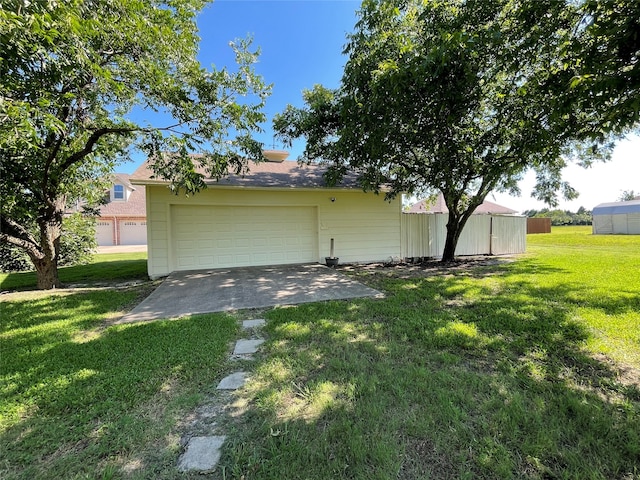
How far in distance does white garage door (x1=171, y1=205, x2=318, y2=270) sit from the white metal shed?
3027 centimetres

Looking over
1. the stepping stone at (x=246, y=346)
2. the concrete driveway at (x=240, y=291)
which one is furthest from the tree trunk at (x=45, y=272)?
the stepping stone at (x=246, y=346)

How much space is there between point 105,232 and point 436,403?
2321 cm

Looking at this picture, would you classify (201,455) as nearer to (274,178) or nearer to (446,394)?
(446,394)

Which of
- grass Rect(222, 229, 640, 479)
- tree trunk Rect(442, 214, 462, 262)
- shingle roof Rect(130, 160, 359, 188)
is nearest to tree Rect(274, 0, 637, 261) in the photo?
shingle roof Rect(130, 160, 359, 188)

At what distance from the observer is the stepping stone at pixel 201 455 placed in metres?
1.73

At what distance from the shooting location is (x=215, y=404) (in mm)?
2336

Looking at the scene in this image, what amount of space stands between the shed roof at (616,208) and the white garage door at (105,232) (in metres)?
41.0

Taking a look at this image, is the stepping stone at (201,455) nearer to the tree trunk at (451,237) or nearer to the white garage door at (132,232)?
the tree trunk at (451,237)

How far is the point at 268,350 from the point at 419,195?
9913 millimetres

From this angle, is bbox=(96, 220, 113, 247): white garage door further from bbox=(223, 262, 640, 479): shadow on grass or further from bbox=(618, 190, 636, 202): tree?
bbox=(618, 190, 636, 202): tree

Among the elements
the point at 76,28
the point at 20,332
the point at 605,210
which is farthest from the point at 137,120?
the point at 605,210

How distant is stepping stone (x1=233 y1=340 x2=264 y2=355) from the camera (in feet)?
10.7

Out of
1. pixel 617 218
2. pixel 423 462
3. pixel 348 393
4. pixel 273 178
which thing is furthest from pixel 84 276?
pixel 617 218

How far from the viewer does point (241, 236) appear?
922 cm
